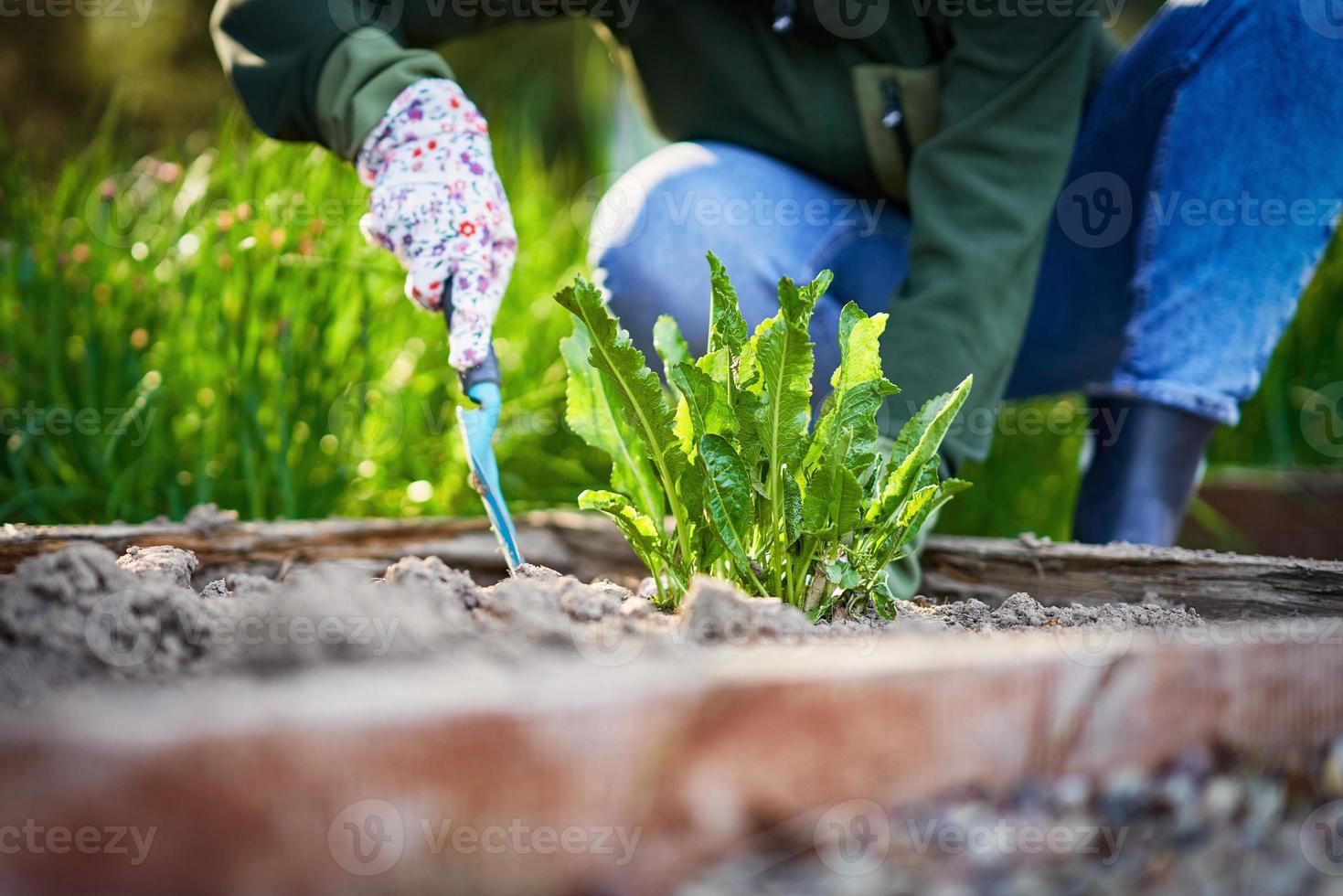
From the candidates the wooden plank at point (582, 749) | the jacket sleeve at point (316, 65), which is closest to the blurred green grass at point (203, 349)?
the jacket sleeve at point (316, 65)

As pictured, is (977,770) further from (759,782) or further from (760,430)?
(760,430)

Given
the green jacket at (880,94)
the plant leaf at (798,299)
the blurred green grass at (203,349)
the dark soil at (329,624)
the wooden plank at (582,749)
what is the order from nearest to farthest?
the wooden plank at (582,749), the dark soil at (329,624), the plant leaf at (798,299), the green jacket at (880,94), the blurred green grass at (203,349)

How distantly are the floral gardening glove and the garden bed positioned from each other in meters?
0.41

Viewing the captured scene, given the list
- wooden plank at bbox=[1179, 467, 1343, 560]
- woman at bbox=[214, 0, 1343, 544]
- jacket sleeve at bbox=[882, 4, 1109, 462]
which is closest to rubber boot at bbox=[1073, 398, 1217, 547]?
woman at bbox=[214, 0, 1343, 544]

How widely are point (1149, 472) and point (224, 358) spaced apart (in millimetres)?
1352

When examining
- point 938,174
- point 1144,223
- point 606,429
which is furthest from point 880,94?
point 606,429

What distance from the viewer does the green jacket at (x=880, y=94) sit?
103 cm

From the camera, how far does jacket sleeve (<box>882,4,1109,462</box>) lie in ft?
3.92

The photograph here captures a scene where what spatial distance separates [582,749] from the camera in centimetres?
41

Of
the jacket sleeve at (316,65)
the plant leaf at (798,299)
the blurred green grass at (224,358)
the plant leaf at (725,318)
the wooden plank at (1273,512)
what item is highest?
the jacket sleeve at (316,65)

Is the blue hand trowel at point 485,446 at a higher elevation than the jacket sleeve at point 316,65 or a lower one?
lower

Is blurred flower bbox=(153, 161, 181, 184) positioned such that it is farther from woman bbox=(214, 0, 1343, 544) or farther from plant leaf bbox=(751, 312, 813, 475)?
plant leaf bbox=(751, 312, 813, 475)

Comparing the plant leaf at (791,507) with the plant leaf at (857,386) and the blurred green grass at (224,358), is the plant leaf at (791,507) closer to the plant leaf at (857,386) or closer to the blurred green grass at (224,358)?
the plant leaf at (857,386)

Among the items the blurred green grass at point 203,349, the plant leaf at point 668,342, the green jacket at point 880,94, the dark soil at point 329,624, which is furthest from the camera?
the blurred green grass at point 203,349
